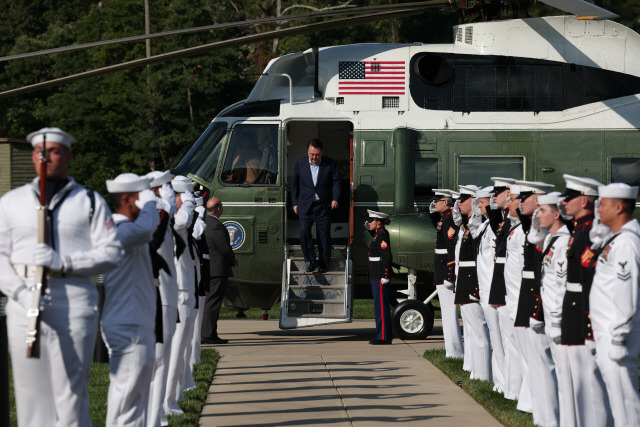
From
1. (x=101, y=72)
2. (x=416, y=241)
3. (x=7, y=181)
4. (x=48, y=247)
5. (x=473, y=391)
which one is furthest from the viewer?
(x=7, y=181)

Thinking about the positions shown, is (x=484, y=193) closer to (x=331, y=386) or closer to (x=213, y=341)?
(x=331, y=386)

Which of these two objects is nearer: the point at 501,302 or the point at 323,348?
the point at 501,302

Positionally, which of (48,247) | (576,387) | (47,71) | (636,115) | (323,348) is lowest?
(323,348)

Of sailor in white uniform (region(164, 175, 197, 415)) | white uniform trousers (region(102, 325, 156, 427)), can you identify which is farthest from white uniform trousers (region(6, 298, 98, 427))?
sailor in white uniform (region(164, 175, 197, 415))

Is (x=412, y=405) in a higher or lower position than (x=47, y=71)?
lower

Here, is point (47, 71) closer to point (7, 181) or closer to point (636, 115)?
point (7, 181)

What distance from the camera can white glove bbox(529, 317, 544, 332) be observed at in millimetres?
8938

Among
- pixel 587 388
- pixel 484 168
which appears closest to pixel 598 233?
pixel 587 388

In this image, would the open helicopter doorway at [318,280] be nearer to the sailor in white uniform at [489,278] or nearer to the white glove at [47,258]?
the sailor in white uniform at [489,278]

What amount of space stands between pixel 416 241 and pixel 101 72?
525 cm

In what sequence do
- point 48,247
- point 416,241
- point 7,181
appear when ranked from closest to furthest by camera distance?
point 48,247 < point 416,241 < point 7,181

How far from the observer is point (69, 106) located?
4534 cm

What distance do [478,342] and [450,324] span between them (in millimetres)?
2110

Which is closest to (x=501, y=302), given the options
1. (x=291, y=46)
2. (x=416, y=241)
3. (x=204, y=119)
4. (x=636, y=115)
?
(x=416, y=241)
